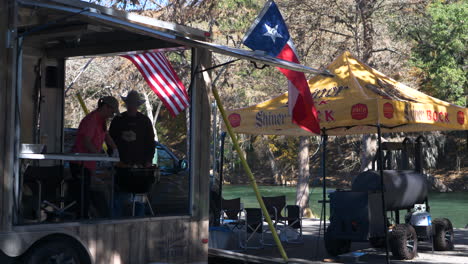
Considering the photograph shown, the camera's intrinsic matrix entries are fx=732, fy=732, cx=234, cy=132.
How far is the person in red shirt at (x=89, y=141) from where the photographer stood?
812 centimetres

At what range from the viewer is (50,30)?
8477 mm

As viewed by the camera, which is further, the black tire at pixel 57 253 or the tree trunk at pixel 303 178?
the tree trunk at pixel 303 178

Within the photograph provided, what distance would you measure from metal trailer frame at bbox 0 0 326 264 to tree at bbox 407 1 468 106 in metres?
24.8

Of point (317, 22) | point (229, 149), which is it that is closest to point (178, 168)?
point (317, 22)

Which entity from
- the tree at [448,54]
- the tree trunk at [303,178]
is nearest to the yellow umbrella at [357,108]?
the tree trunk at [303,178]

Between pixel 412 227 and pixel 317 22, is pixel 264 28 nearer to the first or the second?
pixel 412 227

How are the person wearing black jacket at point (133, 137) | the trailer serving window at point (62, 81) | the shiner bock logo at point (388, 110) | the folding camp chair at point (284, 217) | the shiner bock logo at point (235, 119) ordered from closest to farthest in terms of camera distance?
1. the trailer serving window at point (62, 81)
2. the person wearing black jacket at point (133, 137)
3. the shiner bock logo at point (388, 110)
4. the shiner bock logo at point (235, 119)
5. the folding camp chair at point (284, 217)

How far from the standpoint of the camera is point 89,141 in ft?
27.0

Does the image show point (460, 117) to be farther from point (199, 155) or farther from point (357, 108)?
point (199, 155)

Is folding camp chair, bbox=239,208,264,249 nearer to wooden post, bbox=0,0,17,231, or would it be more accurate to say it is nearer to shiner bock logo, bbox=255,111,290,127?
shiner bock logo, bbox=255,111,290,127

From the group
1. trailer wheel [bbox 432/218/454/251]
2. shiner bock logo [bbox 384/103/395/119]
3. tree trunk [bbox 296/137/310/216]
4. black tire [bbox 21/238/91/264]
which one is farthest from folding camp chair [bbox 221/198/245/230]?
tree trunk [bbox 296/137/310/216]

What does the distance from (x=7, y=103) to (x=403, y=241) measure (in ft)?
20.1

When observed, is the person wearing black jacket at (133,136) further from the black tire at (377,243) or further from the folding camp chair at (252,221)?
the black tire at (377,243)

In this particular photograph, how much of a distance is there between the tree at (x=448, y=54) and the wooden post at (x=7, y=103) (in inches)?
1079
